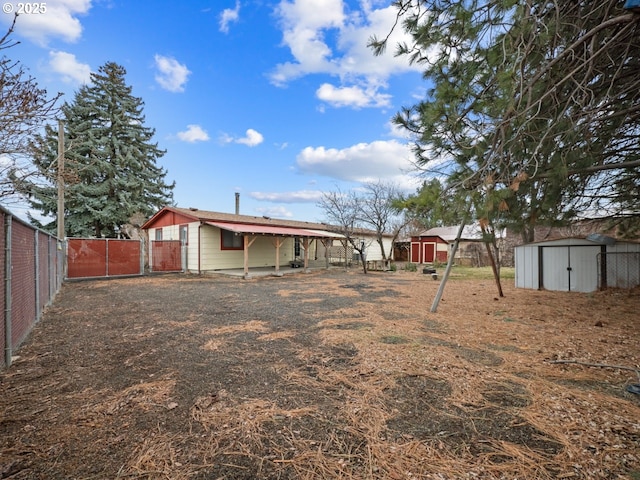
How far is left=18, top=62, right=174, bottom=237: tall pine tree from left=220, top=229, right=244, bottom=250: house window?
8.93m

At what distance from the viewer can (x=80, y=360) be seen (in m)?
3.67

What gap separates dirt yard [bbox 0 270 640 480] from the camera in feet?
6.09

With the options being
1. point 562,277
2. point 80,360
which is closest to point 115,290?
point 80,360

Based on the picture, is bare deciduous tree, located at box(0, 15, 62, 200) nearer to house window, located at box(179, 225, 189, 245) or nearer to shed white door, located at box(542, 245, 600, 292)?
house window, located at box(179, 225, 189, 245)

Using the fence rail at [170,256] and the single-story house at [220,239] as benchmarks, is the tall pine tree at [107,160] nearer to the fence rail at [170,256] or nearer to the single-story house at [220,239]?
the single-story house at [220,239]

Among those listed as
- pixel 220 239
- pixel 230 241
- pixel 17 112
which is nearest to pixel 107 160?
pixel 220 239

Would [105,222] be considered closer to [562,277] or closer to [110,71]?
[110,71]

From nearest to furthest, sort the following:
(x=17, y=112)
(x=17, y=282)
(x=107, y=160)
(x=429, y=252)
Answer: (x=17, y=282) → (x=17, y=112) → (x=107, y=160) → (x=429, y=252)

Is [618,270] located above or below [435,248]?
below

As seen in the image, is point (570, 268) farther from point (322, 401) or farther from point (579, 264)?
point (322, 401)

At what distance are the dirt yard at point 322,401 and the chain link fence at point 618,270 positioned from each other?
13.4 feet

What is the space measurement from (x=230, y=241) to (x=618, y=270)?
15178 mm

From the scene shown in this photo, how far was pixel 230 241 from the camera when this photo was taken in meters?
16.0

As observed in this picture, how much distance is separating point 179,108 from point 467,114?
11.2 m
